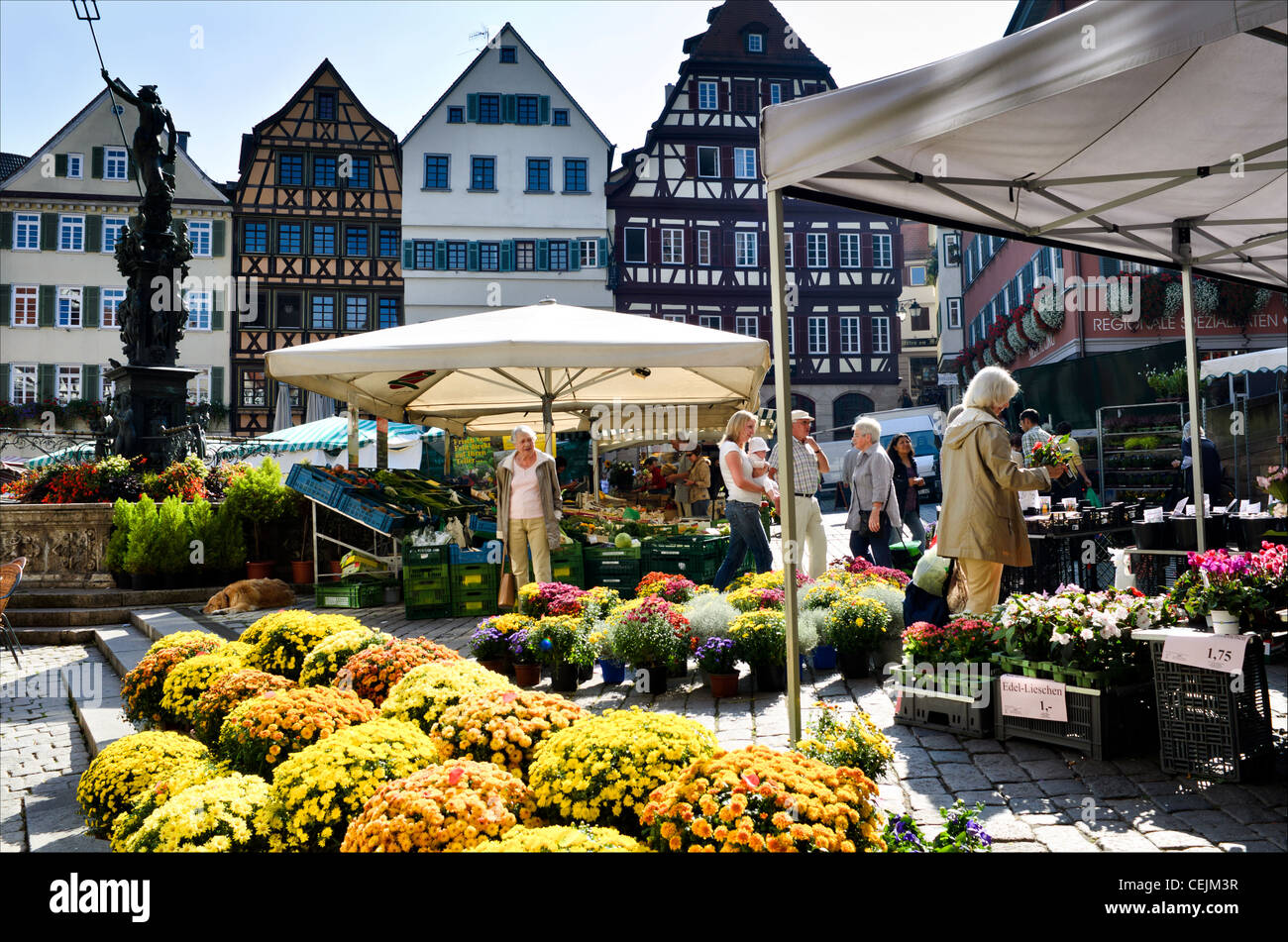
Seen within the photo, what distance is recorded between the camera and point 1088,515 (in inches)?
295

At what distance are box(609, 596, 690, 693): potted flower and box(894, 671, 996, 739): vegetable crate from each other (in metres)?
1.32

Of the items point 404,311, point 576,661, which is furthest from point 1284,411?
point 404,311

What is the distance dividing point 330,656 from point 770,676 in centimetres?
240

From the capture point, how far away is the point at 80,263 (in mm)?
33094

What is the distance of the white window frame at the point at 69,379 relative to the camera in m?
32.5

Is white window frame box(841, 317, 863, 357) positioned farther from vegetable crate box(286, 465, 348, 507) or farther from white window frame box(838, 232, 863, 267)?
vegetable crate box(286, 465, 348, 507)

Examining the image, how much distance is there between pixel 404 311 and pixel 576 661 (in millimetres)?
29716

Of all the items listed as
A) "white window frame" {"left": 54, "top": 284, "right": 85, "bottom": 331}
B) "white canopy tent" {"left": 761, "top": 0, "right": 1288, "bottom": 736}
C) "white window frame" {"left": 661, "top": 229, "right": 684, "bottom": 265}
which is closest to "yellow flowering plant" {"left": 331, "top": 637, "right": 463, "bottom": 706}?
"white canopy tent" {"left": 761, "top": 0, "right": 1288, "bottom": 736}

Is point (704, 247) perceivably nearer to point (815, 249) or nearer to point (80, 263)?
point (815, 249)

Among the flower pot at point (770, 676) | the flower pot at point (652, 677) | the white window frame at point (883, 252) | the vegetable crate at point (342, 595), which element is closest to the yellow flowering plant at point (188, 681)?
the flower pot at point (652, 677)

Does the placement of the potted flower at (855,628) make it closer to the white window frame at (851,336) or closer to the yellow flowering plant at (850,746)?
the yellow flowering plant at (850,746)

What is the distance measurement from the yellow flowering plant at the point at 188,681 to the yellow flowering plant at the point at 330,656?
0.35 m
